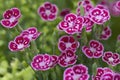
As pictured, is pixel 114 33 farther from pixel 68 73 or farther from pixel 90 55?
pixel 68 73

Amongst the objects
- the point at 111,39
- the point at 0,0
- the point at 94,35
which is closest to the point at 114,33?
the point at 111,39

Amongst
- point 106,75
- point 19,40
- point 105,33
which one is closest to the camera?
point 106,75

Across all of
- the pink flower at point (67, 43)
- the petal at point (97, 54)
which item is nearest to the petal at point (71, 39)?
the pink flower at point (67, 43)

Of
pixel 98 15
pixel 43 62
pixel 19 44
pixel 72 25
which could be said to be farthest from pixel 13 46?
pixel 98 15

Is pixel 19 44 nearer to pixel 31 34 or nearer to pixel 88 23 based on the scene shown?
pixel 31 34

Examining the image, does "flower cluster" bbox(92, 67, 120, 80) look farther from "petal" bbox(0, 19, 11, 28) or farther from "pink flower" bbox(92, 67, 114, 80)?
"petal" bbox(0, 19, 11, 28)

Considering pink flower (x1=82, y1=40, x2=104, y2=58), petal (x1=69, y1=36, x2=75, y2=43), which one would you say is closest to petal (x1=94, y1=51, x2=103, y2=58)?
pink flower (x1=82, y1=40, x2=104, y2=58)

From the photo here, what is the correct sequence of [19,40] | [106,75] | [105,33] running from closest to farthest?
[106,75] < [19,40] < [105,33]
